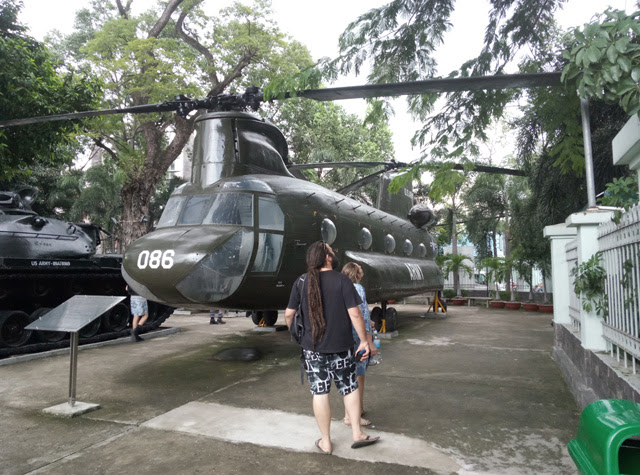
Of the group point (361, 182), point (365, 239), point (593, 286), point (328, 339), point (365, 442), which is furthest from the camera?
point (361, 182)

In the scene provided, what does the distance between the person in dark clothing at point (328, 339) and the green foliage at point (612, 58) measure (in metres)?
2.09

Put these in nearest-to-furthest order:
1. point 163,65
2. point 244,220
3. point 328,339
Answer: point 328,339, point 244,220, point 163,65

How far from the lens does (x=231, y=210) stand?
657cm

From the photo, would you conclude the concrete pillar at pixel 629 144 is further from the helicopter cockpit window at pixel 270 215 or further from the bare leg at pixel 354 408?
the helicopter cockpit window at pixel 270 215

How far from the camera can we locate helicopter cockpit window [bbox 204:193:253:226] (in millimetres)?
6512

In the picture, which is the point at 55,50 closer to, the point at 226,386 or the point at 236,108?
the point at 236,108

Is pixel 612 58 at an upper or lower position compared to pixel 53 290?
upper

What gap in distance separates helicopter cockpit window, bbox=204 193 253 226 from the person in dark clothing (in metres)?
3.01

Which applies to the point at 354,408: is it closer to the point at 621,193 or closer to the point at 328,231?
the point at 621,193

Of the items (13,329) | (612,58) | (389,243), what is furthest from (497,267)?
(612,58)

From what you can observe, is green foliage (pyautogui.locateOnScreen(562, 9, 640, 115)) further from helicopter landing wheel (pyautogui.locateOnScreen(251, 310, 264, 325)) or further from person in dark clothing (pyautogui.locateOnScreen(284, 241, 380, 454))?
helicopter landing wheel (pyautogui.locateOnScreen(251, 310, 264, 325))

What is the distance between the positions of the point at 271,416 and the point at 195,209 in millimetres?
3380

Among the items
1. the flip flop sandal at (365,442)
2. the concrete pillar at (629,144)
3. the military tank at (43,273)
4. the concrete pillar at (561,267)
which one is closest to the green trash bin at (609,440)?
the flip flop sandal at (365,442)

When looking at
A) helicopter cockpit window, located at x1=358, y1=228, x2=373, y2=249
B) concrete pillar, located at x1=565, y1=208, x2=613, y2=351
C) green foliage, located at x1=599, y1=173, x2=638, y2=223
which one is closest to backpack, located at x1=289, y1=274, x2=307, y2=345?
concrete pillar, located at x1=565, y1=208, x2=613, y2=351
